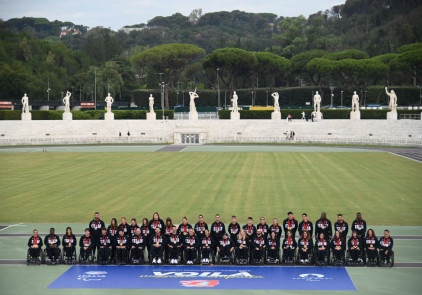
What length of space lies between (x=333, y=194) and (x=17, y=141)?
57.1 m

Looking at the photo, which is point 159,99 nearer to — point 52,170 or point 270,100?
point 270,100

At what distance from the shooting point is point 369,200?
32219 mm

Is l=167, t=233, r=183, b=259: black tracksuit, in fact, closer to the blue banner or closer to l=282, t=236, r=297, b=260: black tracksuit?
the blue banner

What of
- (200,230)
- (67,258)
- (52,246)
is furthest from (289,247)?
(52,246)

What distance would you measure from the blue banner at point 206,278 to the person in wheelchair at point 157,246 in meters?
0.40

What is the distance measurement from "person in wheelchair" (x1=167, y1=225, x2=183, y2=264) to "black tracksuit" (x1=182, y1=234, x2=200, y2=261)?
Result: 234mm

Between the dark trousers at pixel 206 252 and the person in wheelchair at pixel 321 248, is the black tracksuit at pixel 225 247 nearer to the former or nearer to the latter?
the dark trousers at pixel 206 252

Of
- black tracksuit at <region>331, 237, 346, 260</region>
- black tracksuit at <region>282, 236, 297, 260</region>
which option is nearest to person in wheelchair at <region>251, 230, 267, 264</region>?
black tracksuit at <region>282, 236, 297, 260</region>

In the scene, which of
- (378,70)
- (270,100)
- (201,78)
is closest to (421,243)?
(378,70)

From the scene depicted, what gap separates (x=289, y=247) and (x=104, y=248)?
647 cm

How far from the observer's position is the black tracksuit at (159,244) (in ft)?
65.2

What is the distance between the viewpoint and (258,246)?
19.9 m

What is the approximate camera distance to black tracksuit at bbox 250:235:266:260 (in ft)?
65.1

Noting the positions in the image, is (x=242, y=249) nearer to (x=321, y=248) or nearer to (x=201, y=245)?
(x=201, y=245)
